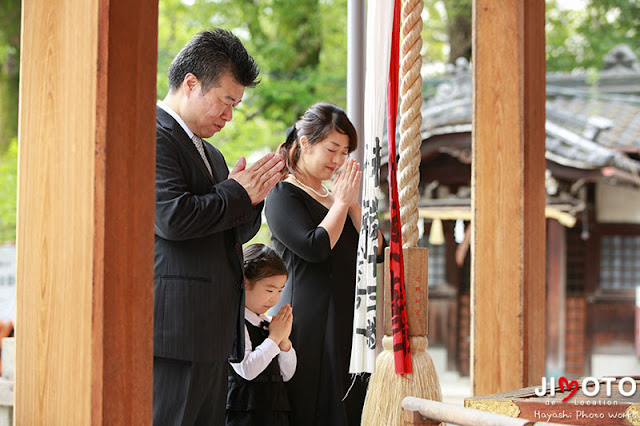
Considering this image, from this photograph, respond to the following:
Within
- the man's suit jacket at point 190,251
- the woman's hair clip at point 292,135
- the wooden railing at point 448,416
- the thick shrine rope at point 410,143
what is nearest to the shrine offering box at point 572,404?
the wooden railing at point 448,416

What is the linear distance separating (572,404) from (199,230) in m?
1.04

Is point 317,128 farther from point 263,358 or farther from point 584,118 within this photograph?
point 584,118

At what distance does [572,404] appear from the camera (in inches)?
74.9

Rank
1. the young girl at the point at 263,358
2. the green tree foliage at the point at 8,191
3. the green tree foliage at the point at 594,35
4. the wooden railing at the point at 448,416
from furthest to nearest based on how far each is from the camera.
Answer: the green tree foliage at the point at 594,35
the green tree foliage at the point at 8,191
the young girl at the point at 263,358
the wooden railing at the point at 448,416

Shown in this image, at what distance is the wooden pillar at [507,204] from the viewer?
2.75 meters

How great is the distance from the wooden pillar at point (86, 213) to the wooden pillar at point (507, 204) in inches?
58.4

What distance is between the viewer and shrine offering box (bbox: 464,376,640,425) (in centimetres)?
184

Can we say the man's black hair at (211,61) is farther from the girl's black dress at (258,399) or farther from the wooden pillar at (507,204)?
the wooden pillar at (507,204)

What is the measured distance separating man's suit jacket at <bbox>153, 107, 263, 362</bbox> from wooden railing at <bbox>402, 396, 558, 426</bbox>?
562 mm

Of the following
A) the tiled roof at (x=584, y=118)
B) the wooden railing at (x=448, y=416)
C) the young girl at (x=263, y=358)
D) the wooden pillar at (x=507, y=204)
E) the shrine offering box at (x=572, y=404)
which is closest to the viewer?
the wooden railing at (x=448, y=416)

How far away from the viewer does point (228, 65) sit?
2.11 metres

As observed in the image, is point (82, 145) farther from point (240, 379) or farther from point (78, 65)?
point (240, 379)

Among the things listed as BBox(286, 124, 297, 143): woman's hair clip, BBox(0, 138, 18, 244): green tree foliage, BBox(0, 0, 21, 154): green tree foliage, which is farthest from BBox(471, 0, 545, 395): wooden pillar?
BBox(0, 0, 21, 154): green tree foliage

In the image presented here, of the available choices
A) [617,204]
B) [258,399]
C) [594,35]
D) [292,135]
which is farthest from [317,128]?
[594,35]
